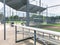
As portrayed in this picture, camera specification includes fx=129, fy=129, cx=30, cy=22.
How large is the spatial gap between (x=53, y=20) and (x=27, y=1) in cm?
1269

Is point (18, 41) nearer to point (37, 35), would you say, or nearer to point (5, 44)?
point (5, 44)

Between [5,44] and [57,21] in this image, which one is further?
[57,21]

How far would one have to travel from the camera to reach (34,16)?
54.9 feet

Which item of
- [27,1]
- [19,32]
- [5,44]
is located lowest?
[5,44]

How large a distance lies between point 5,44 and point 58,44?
2465 mm

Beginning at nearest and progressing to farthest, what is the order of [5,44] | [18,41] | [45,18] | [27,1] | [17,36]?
[5,44]
[18,41]
[17,36]
[27,1]
[45,18]

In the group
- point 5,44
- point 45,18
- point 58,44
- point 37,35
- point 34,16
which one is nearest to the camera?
point 58,44

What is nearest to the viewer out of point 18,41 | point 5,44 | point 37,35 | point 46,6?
point 37,35

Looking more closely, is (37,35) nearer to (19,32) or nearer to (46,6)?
(19,32)

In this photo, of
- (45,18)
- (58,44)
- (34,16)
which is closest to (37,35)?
(58,44)

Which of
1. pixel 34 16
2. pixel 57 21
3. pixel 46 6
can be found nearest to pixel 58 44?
pixel 46 6

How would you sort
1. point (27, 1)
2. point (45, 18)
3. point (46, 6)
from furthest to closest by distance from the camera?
point (45, 18) → point (46, 6) → point (27, 1)

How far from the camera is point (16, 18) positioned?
1719 centimetres

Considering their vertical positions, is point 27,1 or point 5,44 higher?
point 27,1
